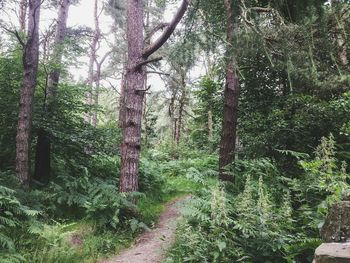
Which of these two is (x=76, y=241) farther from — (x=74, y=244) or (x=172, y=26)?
(x=172, y=26)

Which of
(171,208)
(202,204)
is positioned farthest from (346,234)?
(171,208)

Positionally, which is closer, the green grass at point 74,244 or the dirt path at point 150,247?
the green grass at point 74,244

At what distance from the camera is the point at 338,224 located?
3.72 metres

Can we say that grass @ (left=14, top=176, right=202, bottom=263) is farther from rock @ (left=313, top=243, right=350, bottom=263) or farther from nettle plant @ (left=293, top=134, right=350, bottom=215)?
rock @ (left=313, top=243, right=350, bottom=263)

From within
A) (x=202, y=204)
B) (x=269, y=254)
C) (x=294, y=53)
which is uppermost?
(x=294, y=53)

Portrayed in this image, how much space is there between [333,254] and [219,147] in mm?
5663

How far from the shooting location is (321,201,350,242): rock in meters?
3.65

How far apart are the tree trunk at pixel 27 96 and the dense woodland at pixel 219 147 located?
0.02m

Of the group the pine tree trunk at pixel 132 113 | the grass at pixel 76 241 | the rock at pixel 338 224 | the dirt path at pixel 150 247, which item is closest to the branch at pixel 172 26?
the pine tree trunk at pixel 132 113

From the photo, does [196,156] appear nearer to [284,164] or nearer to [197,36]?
[284,164]

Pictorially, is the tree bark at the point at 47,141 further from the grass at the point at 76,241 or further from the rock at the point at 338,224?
the rock at the point at 338,224

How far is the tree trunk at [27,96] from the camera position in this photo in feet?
23.9

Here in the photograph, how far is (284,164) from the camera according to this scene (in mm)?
8500

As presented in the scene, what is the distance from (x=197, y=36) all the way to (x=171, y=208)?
15.2 feet
